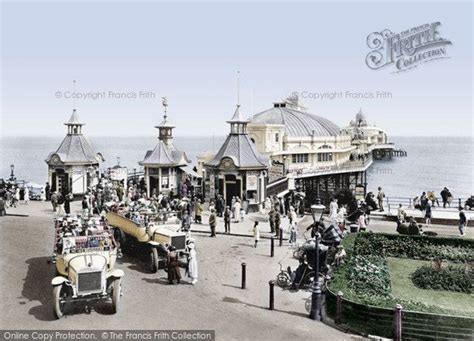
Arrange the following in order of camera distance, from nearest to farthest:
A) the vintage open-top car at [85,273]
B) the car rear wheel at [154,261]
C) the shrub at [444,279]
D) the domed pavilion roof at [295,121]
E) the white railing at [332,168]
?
the vintage open-top car at [85,273], the shrub at [444,279], the car rear wheel at [154,261], the white railing at [332,168], the domed pavilion roof at [295,121]

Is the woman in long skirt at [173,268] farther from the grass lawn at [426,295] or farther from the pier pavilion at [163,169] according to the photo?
the pier pavilion at [163,169]

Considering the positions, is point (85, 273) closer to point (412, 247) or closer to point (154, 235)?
point (154, 235)

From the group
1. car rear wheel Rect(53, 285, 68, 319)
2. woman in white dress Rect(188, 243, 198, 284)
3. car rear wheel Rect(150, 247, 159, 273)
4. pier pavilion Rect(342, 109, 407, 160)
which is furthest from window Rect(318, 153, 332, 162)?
pier pavilion Rect(342, 109, 407, 160)

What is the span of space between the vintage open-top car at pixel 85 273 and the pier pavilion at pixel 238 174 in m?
16.9

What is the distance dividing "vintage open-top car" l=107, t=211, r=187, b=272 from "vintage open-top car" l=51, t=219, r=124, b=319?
3.12 m

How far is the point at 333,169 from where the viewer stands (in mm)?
59469

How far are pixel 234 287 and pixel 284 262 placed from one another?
12.2 ft

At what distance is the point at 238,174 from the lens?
30922 millimetres

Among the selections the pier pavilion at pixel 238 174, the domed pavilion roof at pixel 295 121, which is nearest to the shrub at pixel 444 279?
the pier pavilion at pixel 238 174

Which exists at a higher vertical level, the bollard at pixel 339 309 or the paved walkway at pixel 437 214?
the paved walkway at pixel 437 214

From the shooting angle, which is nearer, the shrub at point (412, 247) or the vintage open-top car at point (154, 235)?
the vintage open-top car at point (154, 235)

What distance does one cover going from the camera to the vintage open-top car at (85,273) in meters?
12.8

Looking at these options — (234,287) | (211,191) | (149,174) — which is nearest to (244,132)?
(211,191)

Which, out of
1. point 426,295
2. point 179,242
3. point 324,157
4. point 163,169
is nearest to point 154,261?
point 179,242
